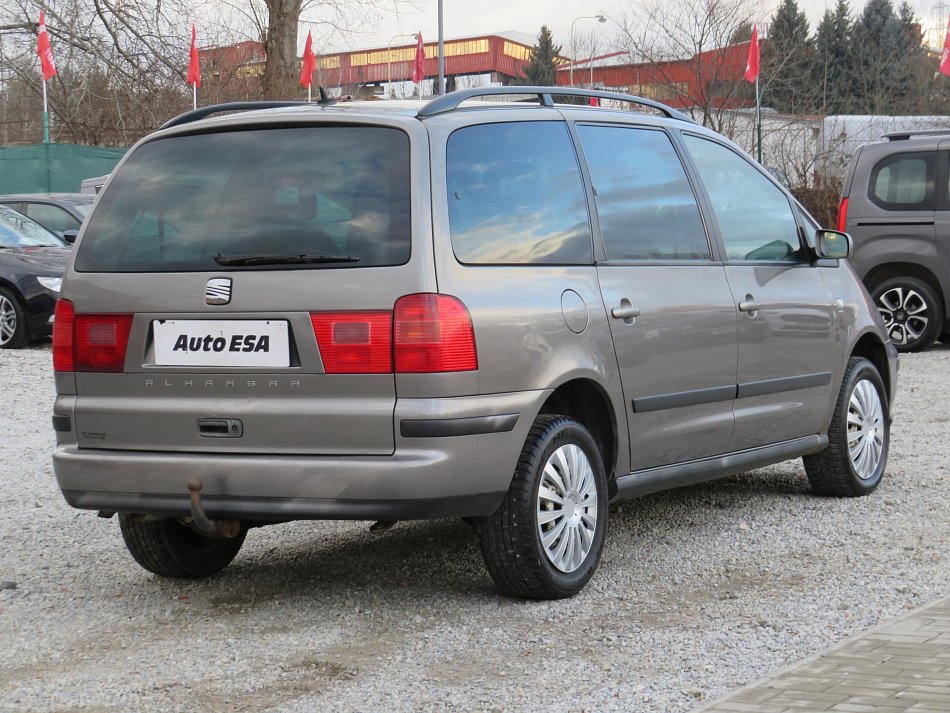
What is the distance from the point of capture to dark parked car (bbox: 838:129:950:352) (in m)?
13.4

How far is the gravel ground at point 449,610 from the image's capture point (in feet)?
12.9

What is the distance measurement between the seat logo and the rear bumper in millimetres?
516

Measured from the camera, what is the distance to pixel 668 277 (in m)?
5.50

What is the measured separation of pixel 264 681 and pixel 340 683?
0.76 feet

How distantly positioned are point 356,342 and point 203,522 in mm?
910

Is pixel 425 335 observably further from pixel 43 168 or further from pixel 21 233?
pixel 43 168

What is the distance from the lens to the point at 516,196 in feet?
16.0

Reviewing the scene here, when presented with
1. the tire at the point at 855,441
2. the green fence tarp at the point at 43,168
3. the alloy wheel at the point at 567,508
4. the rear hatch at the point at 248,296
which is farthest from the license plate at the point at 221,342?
the green fence tarp at the point at 43,168

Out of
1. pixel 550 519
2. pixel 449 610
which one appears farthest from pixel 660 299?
pixel 449 610

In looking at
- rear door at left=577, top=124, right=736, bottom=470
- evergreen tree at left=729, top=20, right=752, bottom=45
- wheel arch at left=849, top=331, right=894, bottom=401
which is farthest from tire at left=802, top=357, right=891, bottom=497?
evergreen tree at left=729, top=20, right=752, bottom=45

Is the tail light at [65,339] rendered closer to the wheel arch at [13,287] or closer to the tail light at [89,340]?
the tail light at [89,340]

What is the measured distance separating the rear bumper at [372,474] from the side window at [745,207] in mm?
1783

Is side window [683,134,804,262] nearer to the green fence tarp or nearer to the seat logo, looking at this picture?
the seat logo

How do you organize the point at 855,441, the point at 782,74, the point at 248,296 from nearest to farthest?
1. the point at 248,296
2. the point at 855,441
3. the point at 782,74
